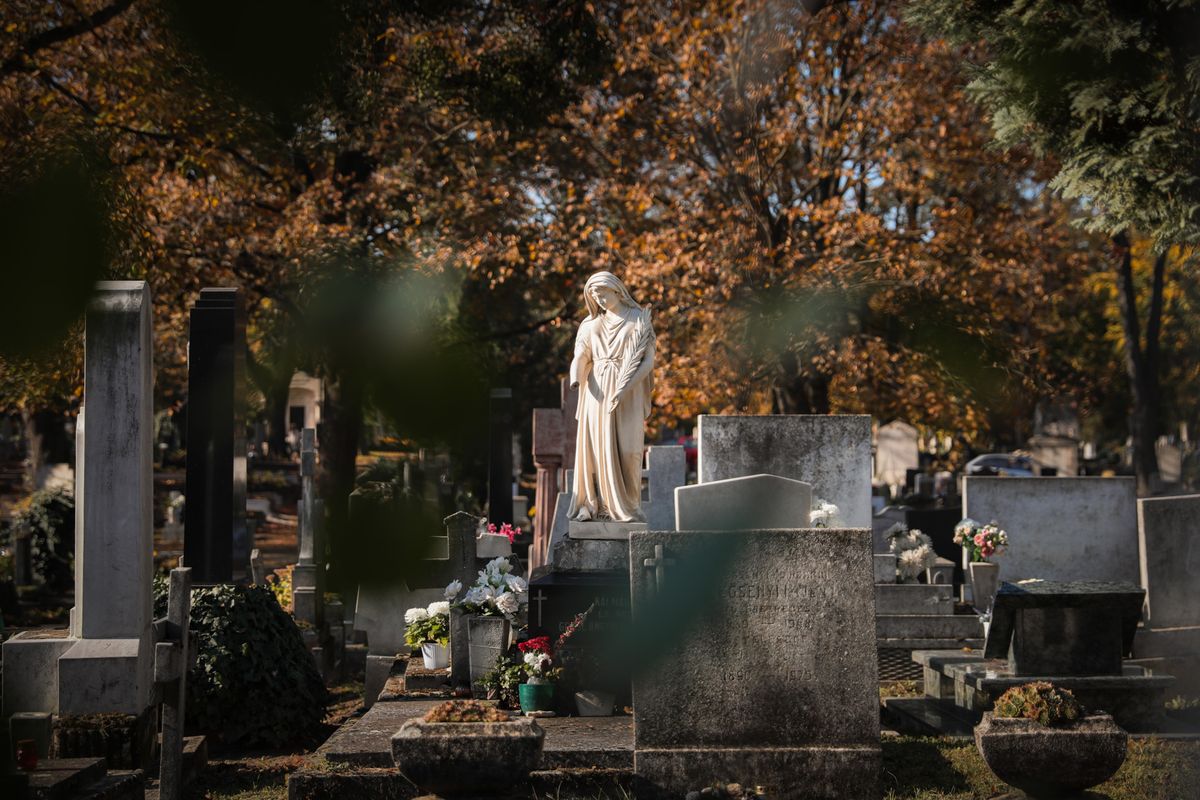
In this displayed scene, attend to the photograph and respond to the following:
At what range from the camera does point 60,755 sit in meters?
7.12

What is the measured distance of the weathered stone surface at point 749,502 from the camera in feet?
28.6

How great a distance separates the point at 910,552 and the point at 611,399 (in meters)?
4.56

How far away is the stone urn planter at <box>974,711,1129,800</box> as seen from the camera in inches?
252

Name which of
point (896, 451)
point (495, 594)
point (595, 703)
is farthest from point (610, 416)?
point (896, 451)

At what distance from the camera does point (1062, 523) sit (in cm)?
1409

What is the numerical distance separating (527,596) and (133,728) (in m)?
2.69

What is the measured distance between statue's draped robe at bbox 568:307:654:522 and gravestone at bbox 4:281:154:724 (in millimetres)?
3433

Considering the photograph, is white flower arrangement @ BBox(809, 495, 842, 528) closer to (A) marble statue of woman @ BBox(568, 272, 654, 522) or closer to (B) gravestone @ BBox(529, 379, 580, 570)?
(A) marble statue of woman @ BBox(568, 272, 654, 522)

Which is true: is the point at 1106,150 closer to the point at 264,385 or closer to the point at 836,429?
the point at 836,429

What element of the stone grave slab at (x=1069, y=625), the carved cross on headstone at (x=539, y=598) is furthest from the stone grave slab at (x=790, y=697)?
the stone grave slab at (x=1069, y=625)

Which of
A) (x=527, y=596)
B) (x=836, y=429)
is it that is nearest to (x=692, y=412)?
(x=836, y=429)

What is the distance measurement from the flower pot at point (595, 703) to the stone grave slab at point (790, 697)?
1.17 metres

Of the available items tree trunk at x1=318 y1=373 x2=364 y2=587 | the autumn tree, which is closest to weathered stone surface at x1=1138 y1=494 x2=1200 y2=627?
the autumn tree

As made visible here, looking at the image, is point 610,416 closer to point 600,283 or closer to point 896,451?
point 600,283
